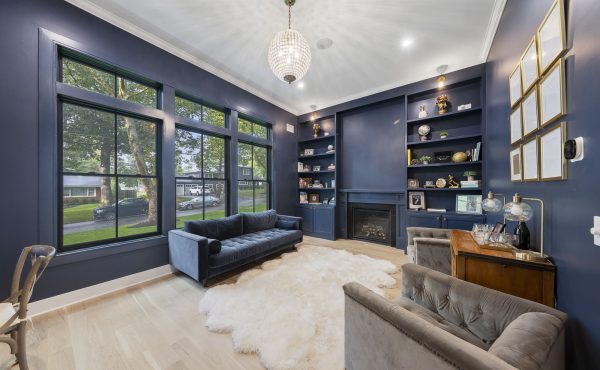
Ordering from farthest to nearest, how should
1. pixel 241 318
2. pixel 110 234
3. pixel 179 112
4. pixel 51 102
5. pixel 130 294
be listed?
pixel 179 112, pixel 110 234, pixel 130 294, pixel 51 102, pixel 241 318

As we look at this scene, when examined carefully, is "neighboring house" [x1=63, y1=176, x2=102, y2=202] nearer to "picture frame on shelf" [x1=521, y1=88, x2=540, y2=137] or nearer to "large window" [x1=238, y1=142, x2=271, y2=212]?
"large window" [x1=238, y1=142, x2=271, y2=212]

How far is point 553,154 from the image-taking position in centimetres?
125

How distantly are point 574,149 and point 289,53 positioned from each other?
223cm

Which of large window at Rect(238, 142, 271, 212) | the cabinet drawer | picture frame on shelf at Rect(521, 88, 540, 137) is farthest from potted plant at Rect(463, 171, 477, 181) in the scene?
large window at Rect(238, 142, 271, 212)

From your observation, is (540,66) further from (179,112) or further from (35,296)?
(35,296)

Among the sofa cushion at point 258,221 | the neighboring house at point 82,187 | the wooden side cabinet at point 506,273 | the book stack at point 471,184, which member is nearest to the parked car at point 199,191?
the sofa cushion at point 258,221

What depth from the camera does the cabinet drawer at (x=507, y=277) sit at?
1254 millimetres

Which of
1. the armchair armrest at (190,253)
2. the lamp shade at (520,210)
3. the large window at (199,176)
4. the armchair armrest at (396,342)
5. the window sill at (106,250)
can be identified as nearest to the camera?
the armchair armrest at (396,342)

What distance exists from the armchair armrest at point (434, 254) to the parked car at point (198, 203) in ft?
10.9

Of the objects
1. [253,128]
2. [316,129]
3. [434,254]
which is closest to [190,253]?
[434,254]

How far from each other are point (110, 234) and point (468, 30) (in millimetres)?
5418

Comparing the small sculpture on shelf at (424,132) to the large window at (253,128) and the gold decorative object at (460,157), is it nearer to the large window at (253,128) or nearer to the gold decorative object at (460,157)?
the gold decorative object at (460,157)

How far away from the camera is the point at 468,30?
273 centimetres

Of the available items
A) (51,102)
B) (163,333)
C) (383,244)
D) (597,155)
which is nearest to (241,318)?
(163,333)
